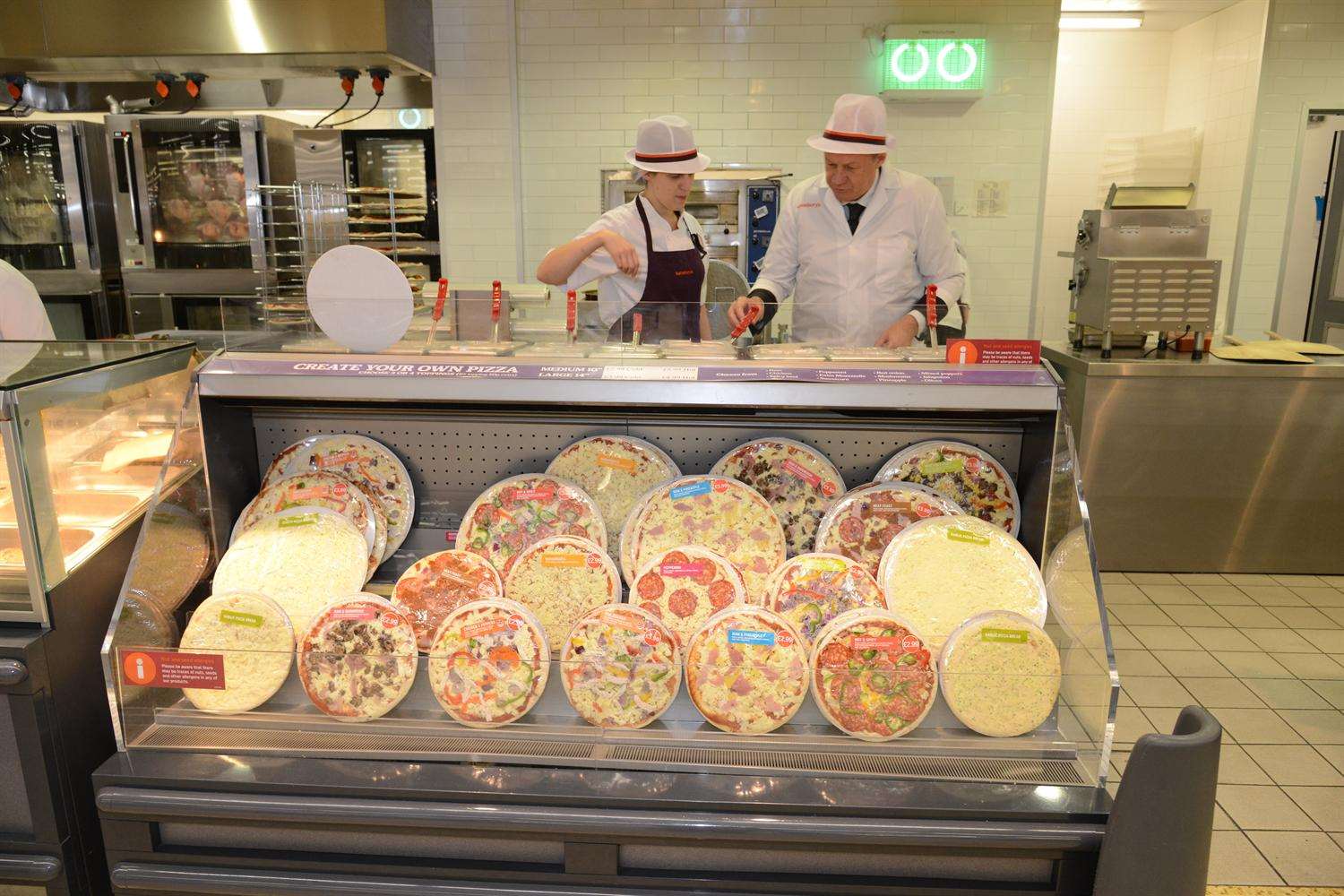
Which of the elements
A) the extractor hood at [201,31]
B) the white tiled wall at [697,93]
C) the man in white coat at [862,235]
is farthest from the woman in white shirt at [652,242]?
the white tiled wall at [697,93]

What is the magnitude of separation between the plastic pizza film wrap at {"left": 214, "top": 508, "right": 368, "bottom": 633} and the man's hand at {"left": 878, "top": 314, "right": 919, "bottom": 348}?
4.71 feet

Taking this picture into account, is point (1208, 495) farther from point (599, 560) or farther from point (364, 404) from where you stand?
point (364, 404)

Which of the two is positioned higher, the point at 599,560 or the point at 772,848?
the point at 599,560

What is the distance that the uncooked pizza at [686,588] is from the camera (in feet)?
6.30

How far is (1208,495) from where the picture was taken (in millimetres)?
4438

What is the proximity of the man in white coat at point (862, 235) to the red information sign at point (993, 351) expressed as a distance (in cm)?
126

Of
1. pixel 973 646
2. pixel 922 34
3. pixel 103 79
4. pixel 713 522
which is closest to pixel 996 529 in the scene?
pixel 973 646

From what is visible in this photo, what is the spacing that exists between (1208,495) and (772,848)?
3778 mm

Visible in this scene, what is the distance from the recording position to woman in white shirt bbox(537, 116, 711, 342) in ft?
10.3

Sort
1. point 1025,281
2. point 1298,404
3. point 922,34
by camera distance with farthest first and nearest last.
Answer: point 1025,281
point 922,34
point 1298,404

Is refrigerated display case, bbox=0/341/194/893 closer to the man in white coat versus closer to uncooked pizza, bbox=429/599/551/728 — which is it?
uncooked pizza, bbox=429/599/551/728

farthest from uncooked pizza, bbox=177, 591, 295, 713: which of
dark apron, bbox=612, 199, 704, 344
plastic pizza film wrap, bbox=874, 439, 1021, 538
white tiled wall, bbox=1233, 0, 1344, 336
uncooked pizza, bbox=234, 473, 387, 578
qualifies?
white tiled wall, bbox=1233, 0, 1344, 336

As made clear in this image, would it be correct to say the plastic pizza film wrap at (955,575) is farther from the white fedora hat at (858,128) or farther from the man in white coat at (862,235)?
the white fedora hat at (858,128)

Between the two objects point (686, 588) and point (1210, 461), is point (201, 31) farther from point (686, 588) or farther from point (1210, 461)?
point (1210, 461)
